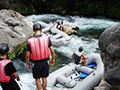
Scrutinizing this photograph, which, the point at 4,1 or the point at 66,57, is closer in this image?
the point at 66,57

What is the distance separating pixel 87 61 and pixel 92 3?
14538 millimetres

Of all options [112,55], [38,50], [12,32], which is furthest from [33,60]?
[12,32]

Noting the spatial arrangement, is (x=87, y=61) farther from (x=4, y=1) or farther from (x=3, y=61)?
(x=4, y=1)

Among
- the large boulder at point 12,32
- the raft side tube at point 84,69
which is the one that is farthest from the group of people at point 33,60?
the large boulder at point 12,32

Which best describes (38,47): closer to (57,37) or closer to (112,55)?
(112,55)

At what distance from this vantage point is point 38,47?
2.51 metres

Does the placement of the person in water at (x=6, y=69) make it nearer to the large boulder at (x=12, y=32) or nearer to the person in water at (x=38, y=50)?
the person in water at (x=38, y=50)

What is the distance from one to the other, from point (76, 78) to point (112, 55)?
2.81 m

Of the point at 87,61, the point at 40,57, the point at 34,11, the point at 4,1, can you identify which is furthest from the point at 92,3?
the point at 40,57

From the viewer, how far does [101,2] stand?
18406mm

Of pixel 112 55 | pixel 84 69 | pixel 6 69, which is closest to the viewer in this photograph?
pixel 6 69

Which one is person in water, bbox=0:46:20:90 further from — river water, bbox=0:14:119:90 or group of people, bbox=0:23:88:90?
river water, bbox=0:14:119:90

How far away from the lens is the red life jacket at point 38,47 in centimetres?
249

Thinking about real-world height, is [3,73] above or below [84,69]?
above
